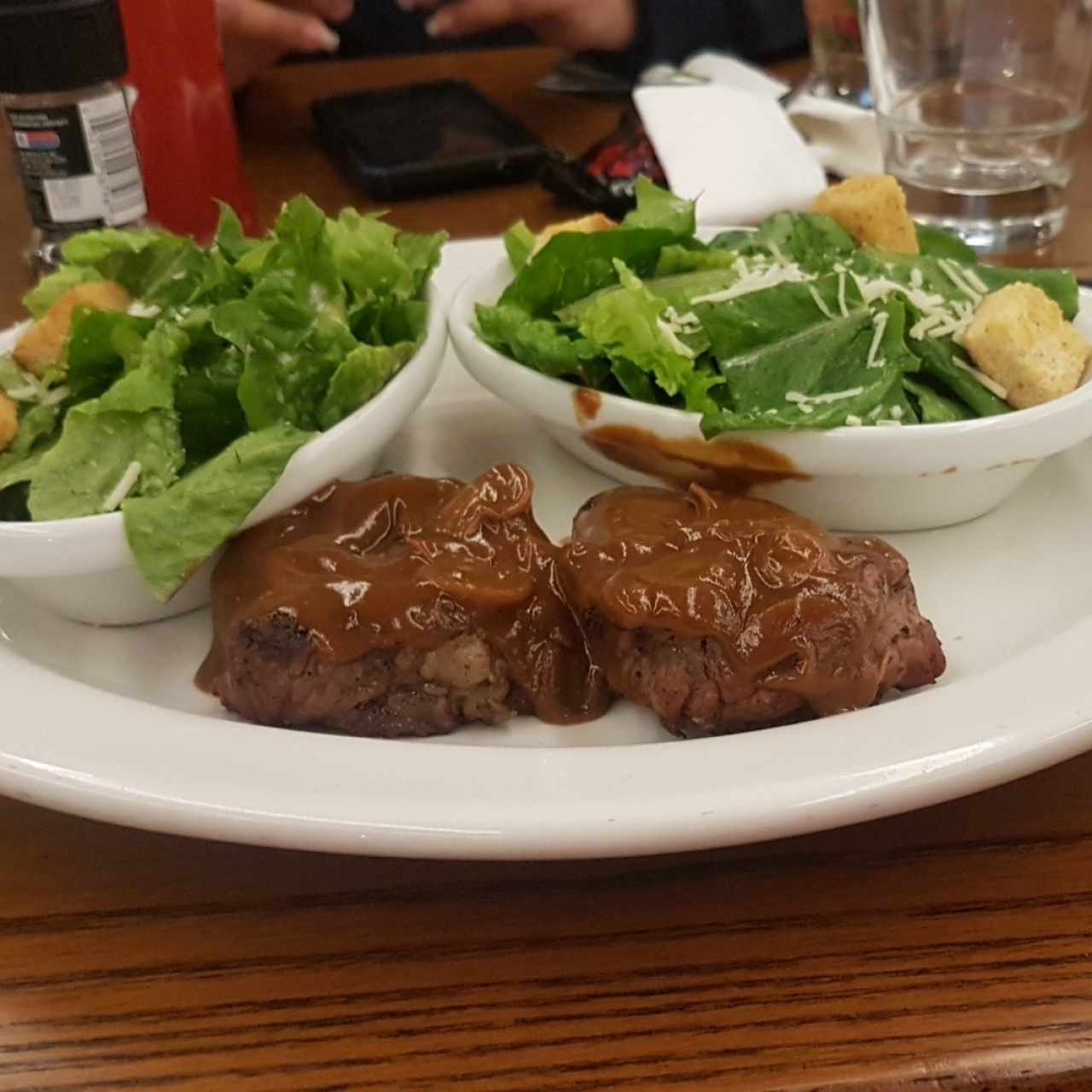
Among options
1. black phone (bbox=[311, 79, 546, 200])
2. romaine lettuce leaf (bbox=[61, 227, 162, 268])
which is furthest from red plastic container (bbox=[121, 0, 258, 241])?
romaine lettuce leaf (bbox=[61, 227, 162, 268])

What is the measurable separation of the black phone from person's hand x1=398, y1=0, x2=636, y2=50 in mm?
211

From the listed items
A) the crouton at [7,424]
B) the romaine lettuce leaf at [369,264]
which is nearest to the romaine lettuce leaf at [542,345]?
the romaine lettuce leaf at [369,264]

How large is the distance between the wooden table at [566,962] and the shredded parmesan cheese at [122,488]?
10.0 inches

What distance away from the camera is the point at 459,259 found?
2.01m

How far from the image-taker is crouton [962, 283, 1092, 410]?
1.34 meters

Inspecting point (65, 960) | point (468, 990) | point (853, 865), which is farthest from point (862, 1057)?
point (65, 960)

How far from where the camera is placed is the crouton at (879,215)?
5.46ft

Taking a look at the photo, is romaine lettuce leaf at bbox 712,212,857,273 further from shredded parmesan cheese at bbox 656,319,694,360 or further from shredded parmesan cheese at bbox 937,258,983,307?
shredded parmesan cheese at bbox 656,319,694,360

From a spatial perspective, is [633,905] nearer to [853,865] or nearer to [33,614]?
[853,865]

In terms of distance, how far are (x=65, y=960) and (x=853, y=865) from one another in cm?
67

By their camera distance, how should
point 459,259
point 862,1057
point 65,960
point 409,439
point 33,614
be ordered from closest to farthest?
point 862,1057, point 65,960, point 33,614, point 409,439, point 459,259

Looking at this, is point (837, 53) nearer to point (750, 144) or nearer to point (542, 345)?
point (750, 144)

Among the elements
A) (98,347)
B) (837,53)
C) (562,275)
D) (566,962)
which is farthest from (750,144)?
(566,962)

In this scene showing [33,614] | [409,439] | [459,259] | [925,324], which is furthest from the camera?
[459,259]
